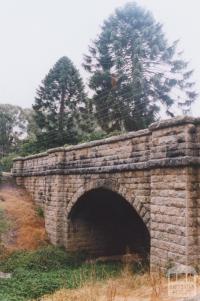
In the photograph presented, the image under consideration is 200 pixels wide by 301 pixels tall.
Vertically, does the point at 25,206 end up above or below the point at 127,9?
below

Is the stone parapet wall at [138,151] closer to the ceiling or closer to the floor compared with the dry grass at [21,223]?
closer to the ceiling

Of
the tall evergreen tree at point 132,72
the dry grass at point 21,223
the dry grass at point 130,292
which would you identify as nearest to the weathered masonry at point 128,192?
the dry grass at point 21,223

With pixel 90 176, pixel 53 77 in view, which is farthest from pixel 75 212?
pixel 53 77

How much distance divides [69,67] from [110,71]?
15.3ft

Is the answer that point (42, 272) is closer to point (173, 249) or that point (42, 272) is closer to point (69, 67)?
point (173, 249)

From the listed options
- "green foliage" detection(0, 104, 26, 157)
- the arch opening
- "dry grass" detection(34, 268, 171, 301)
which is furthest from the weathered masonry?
"green foliage" detection(0, 104, 26, 157)

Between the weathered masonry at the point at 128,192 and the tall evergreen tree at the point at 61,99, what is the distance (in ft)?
42.7

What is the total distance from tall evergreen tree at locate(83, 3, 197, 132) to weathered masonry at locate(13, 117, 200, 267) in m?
10.6

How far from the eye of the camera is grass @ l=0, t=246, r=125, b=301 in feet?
32.7

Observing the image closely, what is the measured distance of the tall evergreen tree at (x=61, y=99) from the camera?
31.9 metres

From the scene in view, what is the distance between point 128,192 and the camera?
10.2m

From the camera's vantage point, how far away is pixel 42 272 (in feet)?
39.9

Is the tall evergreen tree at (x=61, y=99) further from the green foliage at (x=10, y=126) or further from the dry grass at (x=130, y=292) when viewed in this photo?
the dry grass at (x=130, y=292)

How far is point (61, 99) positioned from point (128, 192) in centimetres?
2318
